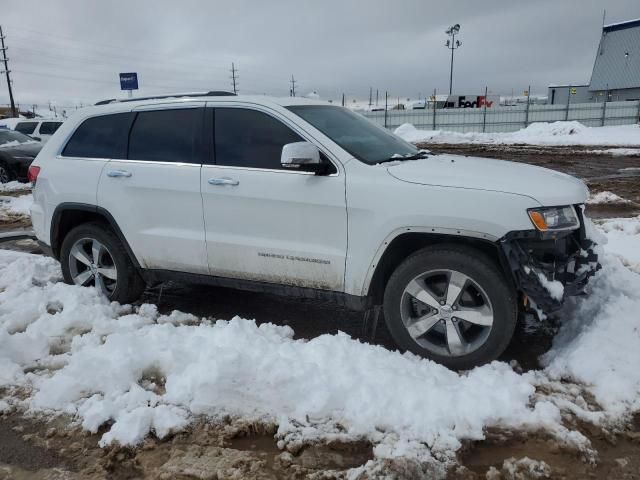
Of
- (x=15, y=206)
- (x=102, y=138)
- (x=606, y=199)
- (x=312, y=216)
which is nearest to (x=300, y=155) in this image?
(x=312, y=216)

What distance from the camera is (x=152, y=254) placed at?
4625 mm

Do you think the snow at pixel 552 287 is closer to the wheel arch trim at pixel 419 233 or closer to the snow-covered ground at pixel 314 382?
the wheel arch trim at pixel 419 233

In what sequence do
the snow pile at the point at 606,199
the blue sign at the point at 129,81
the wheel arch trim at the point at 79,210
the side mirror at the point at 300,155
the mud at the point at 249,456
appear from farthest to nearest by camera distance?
the blue sign at the point at 129,81, the snow pile at the point at 606,199, the wheel arch trim at the point at 79,210, the side mirror at the point at 300,155, the mud at the point at 249,456

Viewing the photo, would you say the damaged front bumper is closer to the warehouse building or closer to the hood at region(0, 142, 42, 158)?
the hood at region(0, 142, 42, 158)

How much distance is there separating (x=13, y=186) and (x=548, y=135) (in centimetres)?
2476

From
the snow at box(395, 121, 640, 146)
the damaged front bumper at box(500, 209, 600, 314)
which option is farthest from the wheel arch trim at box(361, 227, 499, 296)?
the snow at box(395, 121, 640, 146)

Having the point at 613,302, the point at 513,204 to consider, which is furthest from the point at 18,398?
the point at 613,302

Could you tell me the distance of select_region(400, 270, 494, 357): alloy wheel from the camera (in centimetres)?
352

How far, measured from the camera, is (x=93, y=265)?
5.00m

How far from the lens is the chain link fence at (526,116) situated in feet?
103

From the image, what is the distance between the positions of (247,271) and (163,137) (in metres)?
1.40

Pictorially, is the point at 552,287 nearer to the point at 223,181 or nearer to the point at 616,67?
the point at 223,181

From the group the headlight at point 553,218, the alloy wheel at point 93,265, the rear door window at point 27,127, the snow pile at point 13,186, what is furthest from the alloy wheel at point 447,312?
the rear door window at point 27,127

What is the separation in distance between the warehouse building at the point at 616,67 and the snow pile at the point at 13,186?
4693 cm
